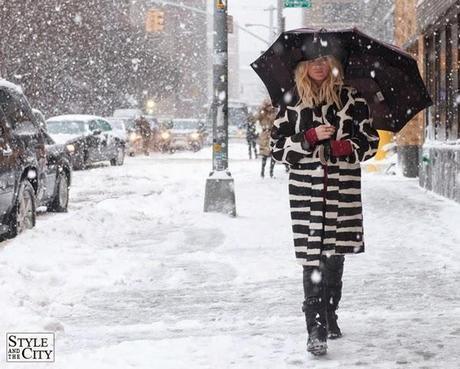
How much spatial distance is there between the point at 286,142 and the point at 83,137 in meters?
19.5

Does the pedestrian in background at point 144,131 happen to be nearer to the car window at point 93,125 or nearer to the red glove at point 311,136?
the car window at point 93,125

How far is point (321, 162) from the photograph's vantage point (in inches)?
187

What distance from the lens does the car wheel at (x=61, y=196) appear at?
502 inches

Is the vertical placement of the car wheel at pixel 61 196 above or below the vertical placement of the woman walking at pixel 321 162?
below

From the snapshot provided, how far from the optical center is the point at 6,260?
736 cm

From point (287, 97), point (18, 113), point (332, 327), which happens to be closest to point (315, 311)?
point (332, 327)

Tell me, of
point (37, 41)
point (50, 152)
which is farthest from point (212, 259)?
point (37, 41)

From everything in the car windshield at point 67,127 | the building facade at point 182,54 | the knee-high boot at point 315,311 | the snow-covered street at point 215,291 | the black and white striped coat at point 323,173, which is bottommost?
the snow-covered street at point 215,291

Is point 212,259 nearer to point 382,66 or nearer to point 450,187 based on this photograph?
point 382,66

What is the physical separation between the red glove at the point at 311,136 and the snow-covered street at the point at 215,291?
4.14 feet

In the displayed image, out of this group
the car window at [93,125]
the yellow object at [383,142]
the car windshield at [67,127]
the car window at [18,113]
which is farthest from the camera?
the car window at [93,125]

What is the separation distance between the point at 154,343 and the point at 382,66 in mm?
2254

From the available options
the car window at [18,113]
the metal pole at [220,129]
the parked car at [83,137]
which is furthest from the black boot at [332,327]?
the parked car at [83,137]

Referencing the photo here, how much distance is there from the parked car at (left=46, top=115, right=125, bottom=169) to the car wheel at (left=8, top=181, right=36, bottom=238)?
12.7 meters
